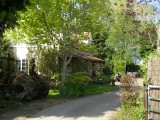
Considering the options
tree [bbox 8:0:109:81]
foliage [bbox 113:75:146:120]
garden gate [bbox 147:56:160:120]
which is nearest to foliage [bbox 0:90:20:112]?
tree [bbox 8:0:109:81]

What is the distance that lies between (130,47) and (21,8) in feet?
139

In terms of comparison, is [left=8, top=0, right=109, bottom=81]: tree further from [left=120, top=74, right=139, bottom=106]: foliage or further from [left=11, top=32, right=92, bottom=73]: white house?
[left=120, top=74, right=139, bottom=106]: foliage

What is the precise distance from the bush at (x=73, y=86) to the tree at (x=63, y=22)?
108cm

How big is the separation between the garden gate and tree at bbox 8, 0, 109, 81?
1313 cm

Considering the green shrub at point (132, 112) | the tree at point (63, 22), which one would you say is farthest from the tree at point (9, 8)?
the tree at point (63, 22)

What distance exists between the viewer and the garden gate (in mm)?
9148

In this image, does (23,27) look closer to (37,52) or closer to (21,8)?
(37,52)

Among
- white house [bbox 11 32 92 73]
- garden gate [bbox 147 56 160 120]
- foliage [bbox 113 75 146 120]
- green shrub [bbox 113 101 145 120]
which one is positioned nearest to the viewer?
garden gate [bbox 147 56 160 120]

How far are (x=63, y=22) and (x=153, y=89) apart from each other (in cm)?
1416

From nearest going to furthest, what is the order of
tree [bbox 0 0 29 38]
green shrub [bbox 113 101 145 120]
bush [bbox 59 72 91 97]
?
green shrub [bbox 113 101 145 120] < tree [bbox 0 0 29 38] < bush [bbox 59 72 91 97]

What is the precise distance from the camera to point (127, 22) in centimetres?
4706

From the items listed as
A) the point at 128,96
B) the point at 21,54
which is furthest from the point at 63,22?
the point at 21,54

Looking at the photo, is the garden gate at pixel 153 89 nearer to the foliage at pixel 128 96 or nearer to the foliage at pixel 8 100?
the foliage at pixel 128 96

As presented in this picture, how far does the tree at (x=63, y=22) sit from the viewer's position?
71.5 feet
